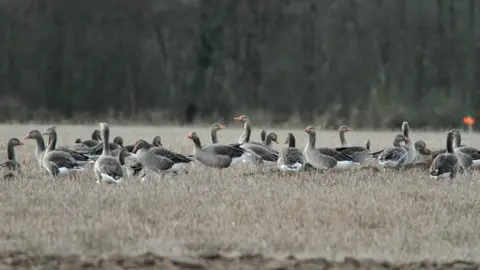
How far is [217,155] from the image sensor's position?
16922 millimetres

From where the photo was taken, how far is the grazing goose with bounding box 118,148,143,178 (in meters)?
16.0

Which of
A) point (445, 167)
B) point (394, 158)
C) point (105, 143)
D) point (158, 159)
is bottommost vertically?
point (445, 167)

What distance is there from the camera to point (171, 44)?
42.8m

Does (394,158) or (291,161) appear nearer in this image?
(291,161)

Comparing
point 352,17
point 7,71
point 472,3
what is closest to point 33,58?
point 7,71

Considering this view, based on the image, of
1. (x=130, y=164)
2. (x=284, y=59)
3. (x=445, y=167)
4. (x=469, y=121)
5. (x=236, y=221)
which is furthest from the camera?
(x=284, y=59)

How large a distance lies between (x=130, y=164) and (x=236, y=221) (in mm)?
5109

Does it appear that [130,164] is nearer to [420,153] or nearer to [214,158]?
[214,158]

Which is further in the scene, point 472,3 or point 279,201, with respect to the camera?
point 472,3

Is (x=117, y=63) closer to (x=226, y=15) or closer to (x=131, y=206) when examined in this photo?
(x=226, y=15)

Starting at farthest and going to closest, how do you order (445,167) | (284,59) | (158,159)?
(284,59)
(158,159)
(445,167)

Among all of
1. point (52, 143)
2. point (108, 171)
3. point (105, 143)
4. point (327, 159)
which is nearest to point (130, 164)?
point (105, 143)

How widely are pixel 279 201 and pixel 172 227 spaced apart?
2.18 metres

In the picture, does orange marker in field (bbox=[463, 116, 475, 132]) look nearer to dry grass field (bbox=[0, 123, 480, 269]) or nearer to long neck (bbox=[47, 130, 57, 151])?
dry grass field (bbox=[0, 123, 480, 269])
